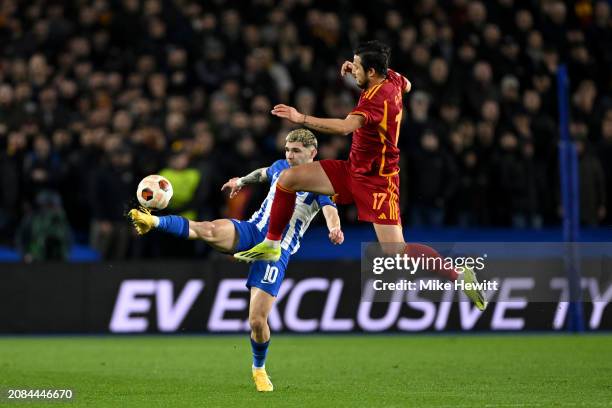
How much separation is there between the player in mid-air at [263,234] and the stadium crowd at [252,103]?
19.9 feet

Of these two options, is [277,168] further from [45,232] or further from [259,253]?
[45,232]

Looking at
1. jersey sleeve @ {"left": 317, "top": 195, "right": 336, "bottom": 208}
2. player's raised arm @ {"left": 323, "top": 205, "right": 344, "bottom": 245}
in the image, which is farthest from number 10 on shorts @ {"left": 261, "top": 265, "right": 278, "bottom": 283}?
jersey sleeve @ {"left": 317, "top": 195, "right": 336, "bottom": 208}

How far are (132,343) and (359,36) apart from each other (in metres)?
7.04

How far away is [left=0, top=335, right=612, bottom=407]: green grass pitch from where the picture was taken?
9.95 meters

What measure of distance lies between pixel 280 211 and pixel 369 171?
83cm

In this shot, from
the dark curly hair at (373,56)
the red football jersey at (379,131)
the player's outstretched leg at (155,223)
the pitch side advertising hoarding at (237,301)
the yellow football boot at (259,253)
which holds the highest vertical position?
the dark curly hair at (373,56)

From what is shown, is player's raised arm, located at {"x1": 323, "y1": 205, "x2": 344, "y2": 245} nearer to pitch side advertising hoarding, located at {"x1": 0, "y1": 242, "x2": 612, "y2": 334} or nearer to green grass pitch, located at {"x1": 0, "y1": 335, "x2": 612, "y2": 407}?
green grass pitch, located at {"x1": 0, "y1": 335, "x2": 612, "y2": 407}

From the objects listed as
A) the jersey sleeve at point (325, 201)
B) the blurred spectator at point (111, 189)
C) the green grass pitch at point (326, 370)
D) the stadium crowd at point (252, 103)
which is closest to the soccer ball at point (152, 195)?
the jersey sleeve at point (325, 201)

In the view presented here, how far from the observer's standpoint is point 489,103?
19062 mm

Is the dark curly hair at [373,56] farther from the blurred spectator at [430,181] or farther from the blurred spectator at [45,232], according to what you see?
the blurred spectator at [45,232]

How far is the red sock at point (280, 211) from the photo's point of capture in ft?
34.0

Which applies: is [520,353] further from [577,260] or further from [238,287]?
[238,287]

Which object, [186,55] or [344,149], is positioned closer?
[344,149]

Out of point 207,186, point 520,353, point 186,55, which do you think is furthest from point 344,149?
point 520,353
